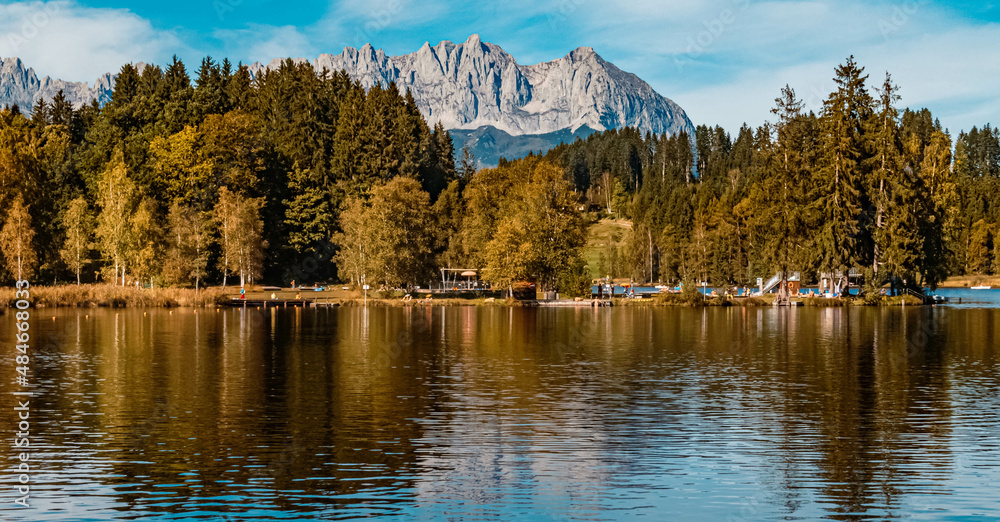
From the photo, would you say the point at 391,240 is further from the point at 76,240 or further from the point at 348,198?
the point at 76,240

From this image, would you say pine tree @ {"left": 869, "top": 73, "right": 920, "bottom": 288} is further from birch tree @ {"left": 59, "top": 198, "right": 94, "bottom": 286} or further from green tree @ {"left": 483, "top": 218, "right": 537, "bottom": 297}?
birch tree @ {"left": 59, "top": 198, "right": 94, "bottom": 286}

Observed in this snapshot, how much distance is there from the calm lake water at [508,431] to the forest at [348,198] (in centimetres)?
4992

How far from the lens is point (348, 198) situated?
123m

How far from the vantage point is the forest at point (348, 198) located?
97875 mm

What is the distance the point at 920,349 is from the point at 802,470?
3274 cm

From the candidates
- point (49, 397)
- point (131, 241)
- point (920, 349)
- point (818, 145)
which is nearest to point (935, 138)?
point (818, 145)

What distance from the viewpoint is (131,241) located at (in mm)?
94250

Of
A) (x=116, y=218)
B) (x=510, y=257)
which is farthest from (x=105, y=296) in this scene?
(x=510, y=257)

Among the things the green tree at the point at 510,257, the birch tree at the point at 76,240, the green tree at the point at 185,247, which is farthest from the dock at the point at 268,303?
the green tree at the point at 510,257

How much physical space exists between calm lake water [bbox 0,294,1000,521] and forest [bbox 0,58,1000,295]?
4992 centimetres

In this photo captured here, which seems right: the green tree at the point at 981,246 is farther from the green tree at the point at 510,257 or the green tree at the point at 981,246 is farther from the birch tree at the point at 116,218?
the birch tree at the point at 116,218

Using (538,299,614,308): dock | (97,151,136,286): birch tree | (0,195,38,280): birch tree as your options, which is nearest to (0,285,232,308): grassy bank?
(0,195,38,280): birch tree

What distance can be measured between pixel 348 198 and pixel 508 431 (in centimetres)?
10264

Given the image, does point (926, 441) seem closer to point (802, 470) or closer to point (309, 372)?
point (802, 470)
